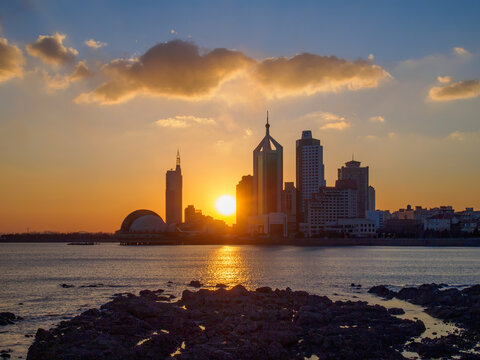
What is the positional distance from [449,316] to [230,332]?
51.7 ft

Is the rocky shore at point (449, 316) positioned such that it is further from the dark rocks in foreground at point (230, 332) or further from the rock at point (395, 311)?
the rock at point (395, 311)

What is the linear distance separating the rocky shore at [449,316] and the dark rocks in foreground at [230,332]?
5.43ft

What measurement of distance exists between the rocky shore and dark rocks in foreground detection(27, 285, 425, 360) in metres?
1.66

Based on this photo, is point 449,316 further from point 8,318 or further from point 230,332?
point 8,318

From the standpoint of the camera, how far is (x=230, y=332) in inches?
1097

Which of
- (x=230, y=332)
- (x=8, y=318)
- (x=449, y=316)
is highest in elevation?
(x=230, y=332)

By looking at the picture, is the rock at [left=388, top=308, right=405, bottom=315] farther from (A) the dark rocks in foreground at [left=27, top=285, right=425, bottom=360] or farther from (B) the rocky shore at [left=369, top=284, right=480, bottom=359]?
(B) the rocky shore at [left=369, top=284, right=480, bottom=359]

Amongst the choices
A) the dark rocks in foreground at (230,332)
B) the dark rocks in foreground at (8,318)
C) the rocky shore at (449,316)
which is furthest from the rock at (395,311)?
the dark rocks in foreground at (8,318)

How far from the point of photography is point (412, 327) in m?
29.8

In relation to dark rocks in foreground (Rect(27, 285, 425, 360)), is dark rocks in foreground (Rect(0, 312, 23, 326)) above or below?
below

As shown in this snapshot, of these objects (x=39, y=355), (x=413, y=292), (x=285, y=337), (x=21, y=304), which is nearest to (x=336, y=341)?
(x=285, y=337)

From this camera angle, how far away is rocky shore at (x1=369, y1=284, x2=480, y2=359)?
82.3 ft

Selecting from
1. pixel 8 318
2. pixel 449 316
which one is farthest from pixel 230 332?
pixel 8 318

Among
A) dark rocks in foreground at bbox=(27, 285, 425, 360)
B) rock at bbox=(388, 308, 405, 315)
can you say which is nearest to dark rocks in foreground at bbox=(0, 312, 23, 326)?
dark rocks in foreground at bbox=(27, 285, 425, 360)
